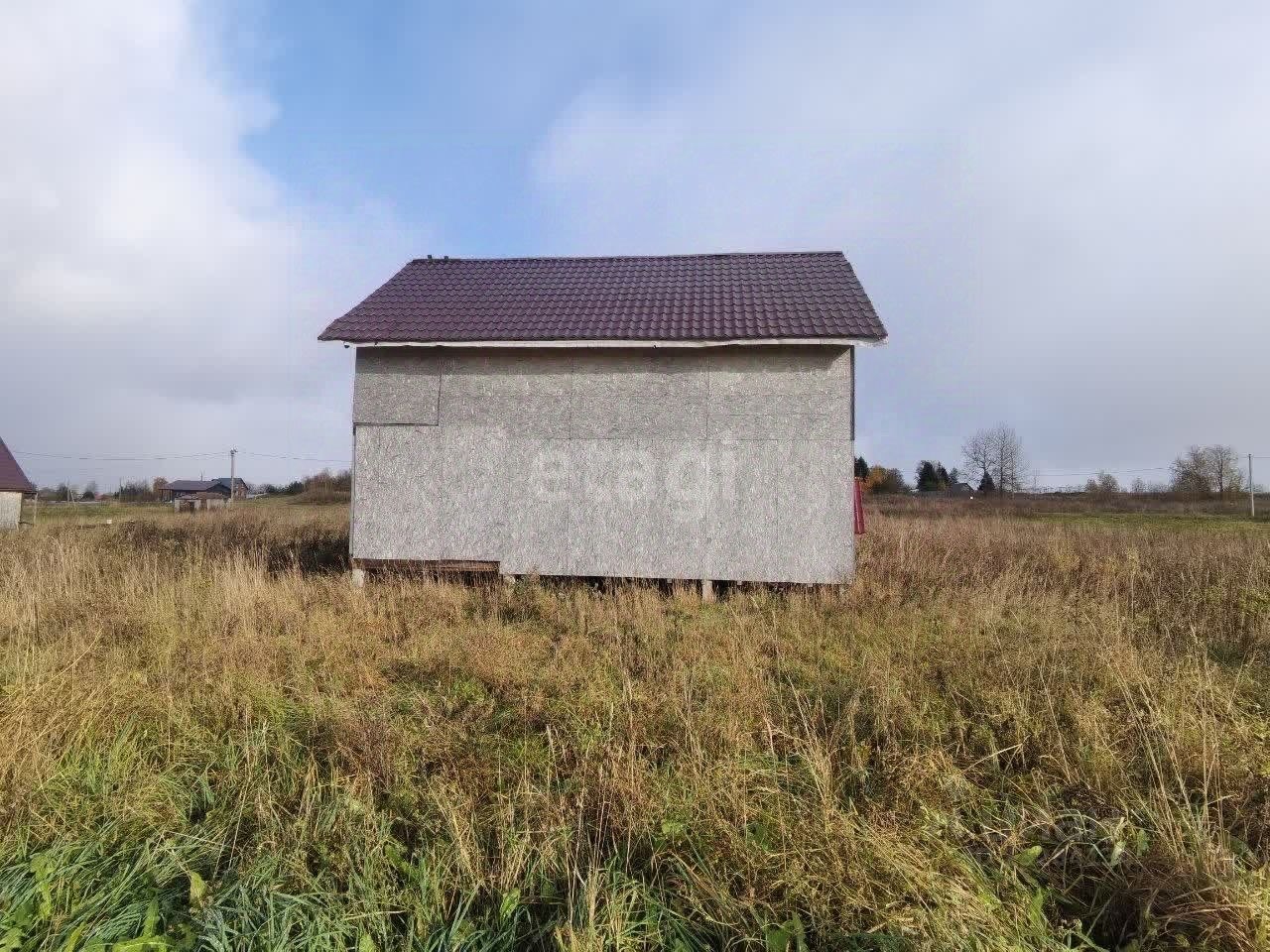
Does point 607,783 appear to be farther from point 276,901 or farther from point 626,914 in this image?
point 276,901

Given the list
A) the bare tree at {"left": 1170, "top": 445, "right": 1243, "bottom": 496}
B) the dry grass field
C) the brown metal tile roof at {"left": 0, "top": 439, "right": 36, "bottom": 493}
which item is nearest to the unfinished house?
the dry grass field

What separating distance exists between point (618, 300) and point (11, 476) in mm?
36652

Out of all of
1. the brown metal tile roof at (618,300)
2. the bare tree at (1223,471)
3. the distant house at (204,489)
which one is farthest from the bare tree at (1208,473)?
the distant house at (204,489)

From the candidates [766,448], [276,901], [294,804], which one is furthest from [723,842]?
[766,448]

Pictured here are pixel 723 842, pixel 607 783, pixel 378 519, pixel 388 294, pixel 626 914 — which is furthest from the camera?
pixel 388 294

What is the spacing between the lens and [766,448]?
827 centimetres

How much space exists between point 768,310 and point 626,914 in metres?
7.77

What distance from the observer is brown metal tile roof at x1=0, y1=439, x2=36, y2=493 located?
29616 mm

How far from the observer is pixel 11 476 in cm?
3038

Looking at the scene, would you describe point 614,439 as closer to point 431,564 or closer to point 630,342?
point 630,342

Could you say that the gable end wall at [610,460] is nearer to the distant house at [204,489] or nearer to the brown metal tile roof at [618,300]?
the brown metal tile roof at [618,300]

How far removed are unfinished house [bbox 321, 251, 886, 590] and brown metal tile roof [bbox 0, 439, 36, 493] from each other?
32.8 meters

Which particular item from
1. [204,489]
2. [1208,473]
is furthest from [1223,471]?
[204,489]

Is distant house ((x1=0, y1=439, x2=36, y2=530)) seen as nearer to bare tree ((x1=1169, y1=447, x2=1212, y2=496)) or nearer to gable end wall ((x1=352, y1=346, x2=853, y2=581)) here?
gable end wall ((x1=352, y1=346, x2=853, y2=581))
